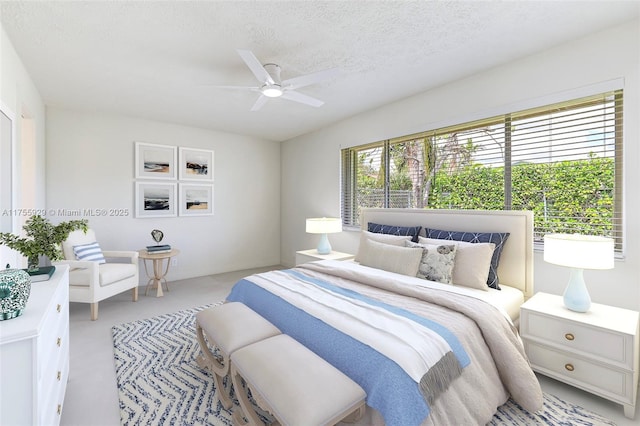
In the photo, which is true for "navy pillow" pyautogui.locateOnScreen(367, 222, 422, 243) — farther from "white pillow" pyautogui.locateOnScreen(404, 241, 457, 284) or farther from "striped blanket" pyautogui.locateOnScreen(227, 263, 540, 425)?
"striped blanket" pyautogui.locateOnScreen(227, 263, 540, 425)

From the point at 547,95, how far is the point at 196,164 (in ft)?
15.4

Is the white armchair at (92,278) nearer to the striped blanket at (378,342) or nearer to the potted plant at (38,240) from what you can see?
the potted plant at (38,240)

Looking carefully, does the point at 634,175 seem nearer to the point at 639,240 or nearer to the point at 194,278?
the point at 639,240

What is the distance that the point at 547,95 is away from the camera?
2529 mm

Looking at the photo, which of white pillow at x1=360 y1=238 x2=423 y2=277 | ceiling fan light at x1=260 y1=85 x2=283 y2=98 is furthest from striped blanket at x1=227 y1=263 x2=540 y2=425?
ceiling fan light at x1=260 y1=85 x2=283 y2=98

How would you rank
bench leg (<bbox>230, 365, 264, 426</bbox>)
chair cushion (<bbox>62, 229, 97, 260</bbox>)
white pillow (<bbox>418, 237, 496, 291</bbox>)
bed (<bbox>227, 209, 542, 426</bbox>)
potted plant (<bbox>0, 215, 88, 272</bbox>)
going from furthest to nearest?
chair cushion (<bbox>62, 229, 97, 260</bbox>) → white pillow (<bbox>418, 237, 496, 291</bbox>) → potted plant (<bbox>0, 215, 88, 272</bbox>) → bench leg (<bbox>230, 365, 264, 426</bbox>) → bed (<bbox>227, 209, 542, 426</bbox>)

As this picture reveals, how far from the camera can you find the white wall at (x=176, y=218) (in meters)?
3.95

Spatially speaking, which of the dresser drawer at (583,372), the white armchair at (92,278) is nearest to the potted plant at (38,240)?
the white armchair at (92,278)

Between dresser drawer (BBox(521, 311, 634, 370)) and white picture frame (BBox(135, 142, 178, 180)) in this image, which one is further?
white picture frame (BBox(135, 142, 178, 180))

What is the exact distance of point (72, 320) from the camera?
10.5 ft

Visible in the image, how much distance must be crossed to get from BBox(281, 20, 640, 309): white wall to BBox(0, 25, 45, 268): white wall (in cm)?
Answer: 358

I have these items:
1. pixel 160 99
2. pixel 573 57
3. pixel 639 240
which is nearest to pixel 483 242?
pixel 639 240

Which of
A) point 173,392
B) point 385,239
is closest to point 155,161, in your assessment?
point 173,392

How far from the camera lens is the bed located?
133cm
